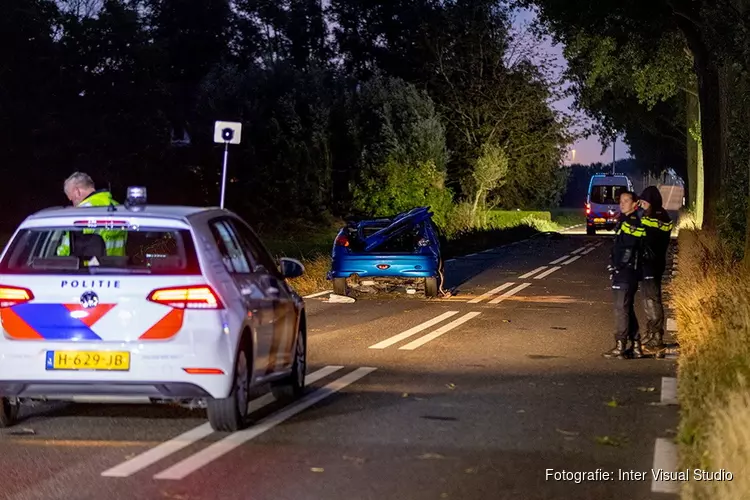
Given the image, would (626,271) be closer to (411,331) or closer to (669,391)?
(669,391)

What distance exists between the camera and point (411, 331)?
651 inches

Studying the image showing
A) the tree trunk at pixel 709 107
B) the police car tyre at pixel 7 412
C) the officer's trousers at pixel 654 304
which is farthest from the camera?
the tree trunk at pixel 709 107

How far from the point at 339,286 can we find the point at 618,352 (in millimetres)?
7993

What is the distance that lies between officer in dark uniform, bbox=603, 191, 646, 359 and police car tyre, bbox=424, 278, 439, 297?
24.4 ft

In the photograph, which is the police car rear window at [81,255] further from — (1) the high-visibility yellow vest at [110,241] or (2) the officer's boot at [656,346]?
(2) the officer's boot at [656,346]

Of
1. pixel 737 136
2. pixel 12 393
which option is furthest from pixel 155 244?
pixel 12 393

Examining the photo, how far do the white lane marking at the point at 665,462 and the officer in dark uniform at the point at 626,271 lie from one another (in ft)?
16.2

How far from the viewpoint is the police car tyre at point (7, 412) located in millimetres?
9156

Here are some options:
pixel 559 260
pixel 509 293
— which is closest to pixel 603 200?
pixel 559 260

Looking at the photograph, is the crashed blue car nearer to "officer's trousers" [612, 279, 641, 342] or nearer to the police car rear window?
"officer's trousers" [612, 279, 641, 342]

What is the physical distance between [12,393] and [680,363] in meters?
6.48

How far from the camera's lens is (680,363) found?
12523 millimetres

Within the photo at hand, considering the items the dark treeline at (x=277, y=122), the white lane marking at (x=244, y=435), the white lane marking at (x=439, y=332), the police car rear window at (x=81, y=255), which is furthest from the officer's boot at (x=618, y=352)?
the dark treeline at (x=277, y=122)

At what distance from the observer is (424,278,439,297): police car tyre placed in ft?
70.0
